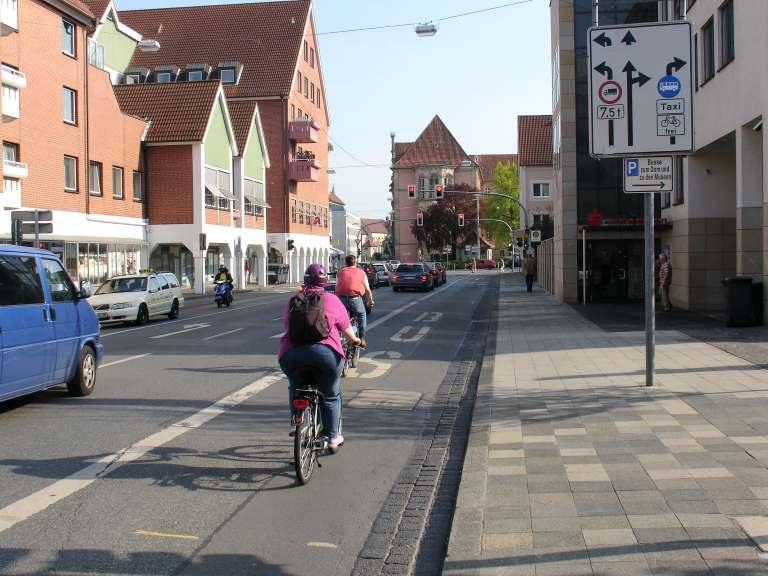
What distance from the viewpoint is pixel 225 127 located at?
47.0m

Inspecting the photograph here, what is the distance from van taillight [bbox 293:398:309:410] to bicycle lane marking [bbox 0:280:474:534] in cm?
165

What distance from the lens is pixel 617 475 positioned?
6230 mm

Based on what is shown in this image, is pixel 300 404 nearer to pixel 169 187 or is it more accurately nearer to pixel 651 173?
pixel 651 173

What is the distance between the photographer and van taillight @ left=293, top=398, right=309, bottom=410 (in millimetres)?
6486

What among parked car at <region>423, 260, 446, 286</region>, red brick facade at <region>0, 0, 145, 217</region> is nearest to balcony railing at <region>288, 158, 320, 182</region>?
parked car at <region>423, 260, 446, 286</region>

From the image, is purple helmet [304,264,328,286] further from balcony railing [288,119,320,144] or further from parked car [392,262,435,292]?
balcony railing [288,119,320,144]

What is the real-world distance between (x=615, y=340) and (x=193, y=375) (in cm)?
811

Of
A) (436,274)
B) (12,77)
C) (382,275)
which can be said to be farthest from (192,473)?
(382,275)

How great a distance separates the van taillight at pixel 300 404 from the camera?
6.49 metres

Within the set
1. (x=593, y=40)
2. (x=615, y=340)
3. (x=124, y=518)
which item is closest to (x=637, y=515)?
(x=124, y=518)

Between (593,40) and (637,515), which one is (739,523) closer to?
(637,515)

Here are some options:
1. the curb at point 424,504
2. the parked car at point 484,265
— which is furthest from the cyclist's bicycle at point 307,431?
the parked car at point 484,265

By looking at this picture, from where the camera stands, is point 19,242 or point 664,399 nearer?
point 664,399

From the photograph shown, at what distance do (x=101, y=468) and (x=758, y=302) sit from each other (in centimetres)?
1460
